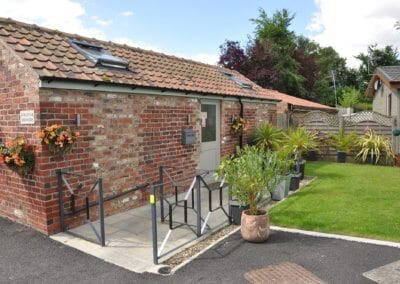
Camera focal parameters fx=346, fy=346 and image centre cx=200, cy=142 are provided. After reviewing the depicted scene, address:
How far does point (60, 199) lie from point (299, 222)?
4.10m

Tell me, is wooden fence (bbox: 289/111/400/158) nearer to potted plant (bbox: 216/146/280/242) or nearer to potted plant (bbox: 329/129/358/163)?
potted plant (bbox: 329/129/358/163)

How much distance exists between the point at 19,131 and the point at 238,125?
20.6 ft

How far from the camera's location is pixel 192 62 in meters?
11.9

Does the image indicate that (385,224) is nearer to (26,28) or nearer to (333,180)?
(333,180)

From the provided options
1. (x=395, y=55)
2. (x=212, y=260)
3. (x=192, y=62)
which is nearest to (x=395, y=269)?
(x=212, y=260)

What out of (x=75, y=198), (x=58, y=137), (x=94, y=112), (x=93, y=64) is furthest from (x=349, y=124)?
(x=58, y=137)

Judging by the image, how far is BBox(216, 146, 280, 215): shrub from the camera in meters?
5.43

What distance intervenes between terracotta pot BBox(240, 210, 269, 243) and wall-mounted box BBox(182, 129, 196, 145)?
3596 mm

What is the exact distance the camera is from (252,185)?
5.39 meters

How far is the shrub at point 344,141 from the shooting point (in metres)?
13.3

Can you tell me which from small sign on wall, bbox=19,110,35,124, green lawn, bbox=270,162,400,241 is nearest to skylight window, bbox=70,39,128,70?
small sign on wall, bbox=19,110,35,124

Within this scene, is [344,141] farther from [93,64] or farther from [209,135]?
[93,64]

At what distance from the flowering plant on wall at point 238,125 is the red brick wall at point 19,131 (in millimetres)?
6150

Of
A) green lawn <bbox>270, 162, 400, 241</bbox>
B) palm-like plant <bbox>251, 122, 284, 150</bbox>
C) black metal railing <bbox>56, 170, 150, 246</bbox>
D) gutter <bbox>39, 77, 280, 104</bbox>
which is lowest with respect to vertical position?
green lawn <bbox>270, 162, 400, 241</bbox>
